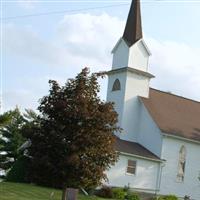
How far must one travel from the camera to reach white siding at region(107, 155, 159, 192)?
42.5m

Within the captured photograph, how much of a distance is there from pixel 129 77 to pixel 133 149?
6.90 meters

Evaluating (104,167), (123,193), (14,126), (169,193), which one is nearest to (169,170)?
(169,193)

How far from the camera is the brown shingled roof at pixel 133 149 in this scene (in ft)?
142

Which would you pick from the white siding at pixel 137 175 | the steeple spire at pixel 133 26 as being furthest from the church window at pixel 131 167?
the steeple spire at pixel 133 26

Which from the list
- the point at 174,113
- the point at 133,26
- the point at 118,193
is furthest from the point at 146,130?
the point at 133,26

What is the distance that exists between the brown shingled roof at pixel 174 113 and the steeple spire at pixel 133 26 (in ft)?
16.6

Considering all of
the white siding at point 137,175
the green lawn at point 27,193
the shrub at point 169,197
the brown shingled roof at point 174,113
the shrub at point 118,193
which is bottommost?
the shrub at point 169,197

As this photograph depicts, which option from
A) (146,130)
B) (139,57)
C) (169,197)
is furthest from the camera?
(139,57)

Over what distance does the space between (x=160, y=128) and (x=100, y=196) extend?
359 inches

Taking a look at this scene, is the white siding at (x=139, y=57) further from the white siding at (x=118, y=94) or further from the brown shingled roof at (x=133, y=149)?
the brown shingled roof at (x=133, y=149)

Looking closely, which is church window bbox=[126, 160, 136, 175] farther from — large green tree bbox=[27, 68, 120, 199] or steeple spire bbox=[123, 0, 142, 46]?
large green tree bbox=[27, 68, 120, 199]

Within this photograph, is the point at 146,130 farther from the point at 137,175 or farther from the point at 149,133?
the point at 137,175

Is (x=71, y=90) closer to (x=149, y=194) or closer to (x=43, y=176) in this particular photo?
(x=43, y=176)

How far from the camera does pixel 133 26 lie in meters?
50.2
